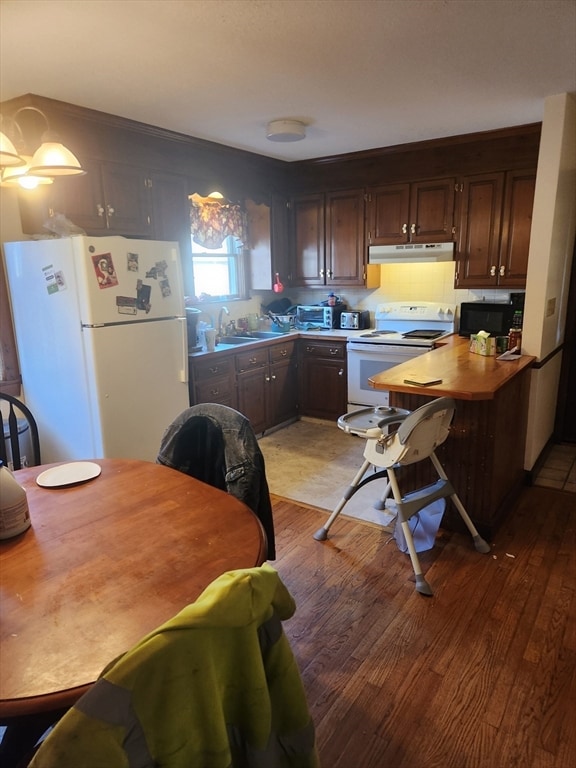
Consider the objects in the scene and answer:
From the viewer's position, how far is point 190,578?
3.89 feet

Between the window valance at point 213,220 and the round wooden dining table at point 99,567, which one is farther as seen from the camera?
the window valance at point 213,220

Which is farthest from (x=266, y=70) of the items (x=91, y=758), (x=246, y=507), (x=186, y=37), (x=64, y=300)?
(x=91, y=758)

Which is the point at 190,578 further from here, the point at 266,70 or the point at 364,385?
the point at 364,385

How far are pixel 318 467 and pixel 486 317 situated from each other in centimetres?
180

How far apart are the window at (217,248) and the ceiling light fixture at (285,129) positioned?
38.5 inches

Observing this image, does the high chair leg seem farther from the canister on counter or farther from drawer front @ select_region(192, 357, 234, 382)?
drawer front @ select_region(192, 357, 234, 382)

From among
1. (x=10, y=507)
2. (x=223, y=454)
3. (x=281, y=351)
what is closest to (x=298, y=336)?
(x=281, y=351)

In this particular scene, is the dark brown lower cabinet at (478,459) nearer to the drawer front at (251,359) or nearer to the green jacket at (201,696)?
the drawer front at (251,359)

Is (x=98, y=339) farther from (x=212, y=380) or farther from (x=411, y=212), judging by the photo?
(x=411, y=212)

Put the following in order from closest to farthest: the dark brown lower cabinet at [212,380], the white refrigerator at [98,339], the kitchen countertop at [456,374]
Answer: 1. the kitchen countertop at [456,374]
2. the white refrigerator at [98,339]
3. the dark brown lower cabinet at [212,380]

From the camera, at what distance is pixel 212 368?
3.82 meters

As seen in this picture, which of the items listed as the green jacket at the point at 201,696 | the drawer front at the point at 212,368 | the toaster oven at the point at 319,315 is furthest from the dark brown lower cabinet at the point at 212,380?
the green jacket at the point at 201,696

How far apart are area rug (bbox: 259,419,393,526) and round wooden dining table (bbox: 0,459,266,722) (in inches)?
65.3

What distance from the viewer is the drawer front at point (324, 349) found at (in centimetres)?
455
